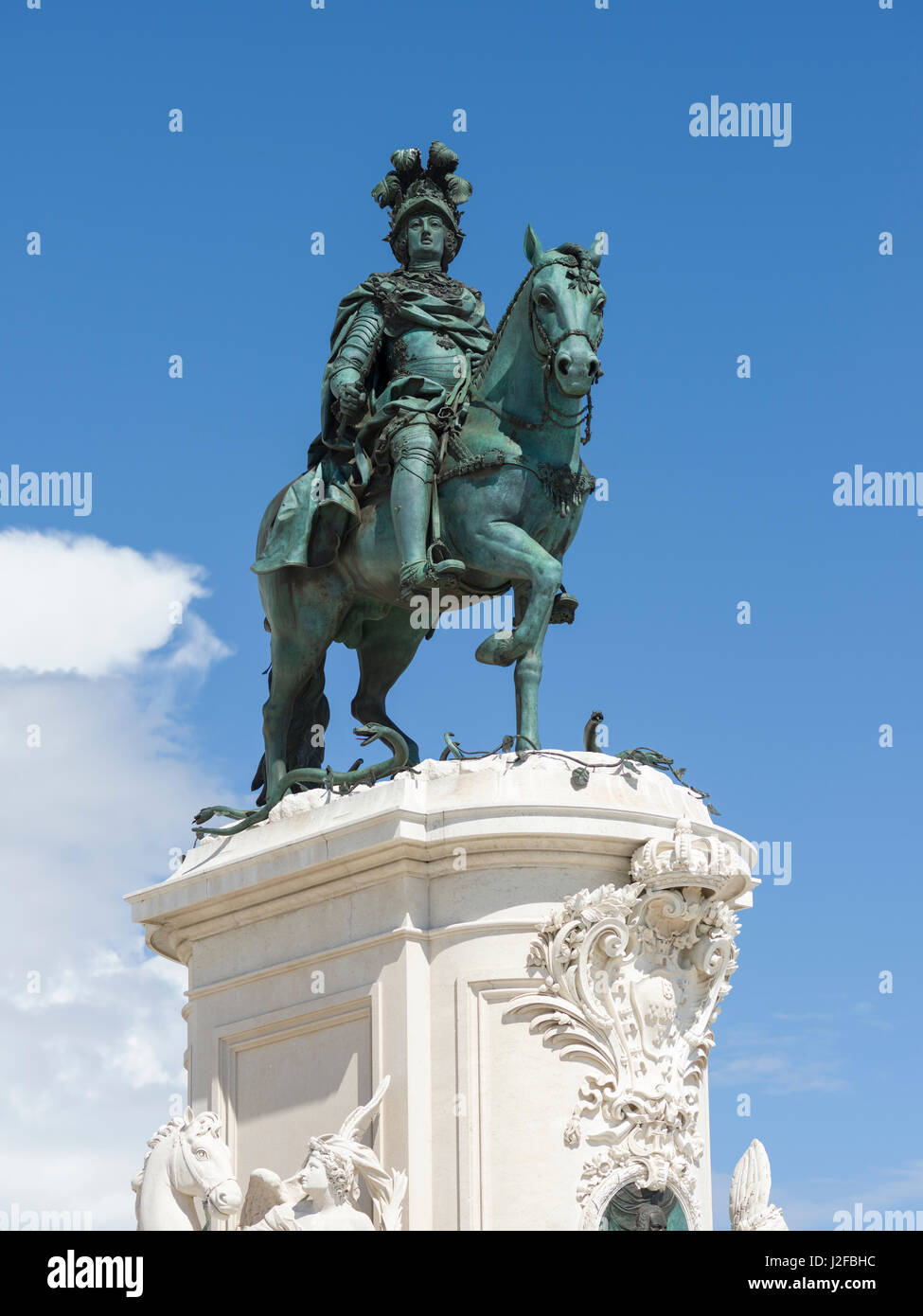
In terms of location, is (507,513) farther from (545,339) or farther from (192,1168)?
(192,1168)

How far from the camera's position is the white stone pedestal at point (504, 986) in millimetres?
15586

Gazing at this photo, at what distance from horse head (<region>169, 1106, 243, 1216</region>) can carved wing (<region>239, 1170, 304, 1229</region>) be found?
0.53 metres

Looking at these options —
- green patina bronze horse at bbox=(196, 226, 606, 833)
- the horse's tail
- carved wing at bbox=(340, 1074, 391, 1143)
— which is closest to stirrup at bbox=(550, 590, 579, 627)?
green patina bronze horse at bbox=(196, 226, 606, 833)

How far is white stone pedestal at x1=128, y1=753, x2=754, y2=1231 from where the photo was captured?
51.1ft

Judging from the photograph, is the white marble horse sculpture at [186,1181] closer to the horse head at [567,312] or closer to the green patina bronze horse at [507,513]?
the green patina bronze horse at [507,513]

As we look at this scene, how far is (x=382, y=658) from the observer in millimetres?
18891

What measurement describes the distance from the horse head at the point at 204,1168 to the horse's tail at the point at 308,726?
403 centimetres

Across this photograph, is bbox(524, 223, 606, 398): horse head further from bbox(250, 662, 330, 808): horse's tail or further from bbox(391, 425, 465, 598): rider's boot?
bbox(250, 662, 330, 808): horse's tail

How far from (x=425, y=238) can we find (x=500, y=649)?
3.73m

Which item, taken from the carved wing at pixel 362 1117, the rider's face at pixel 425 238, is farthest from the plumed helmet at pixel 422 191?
the carved wing at pixel 362 1117

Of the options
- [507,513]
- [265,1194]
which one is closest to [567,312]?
[507,513]

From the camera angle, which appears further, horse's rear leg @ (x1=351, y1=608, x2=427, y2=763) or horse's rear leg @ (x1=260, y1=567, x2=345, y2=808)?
horse's rear leg @ (x1=351, y1=608, x2=427, y2=763)
